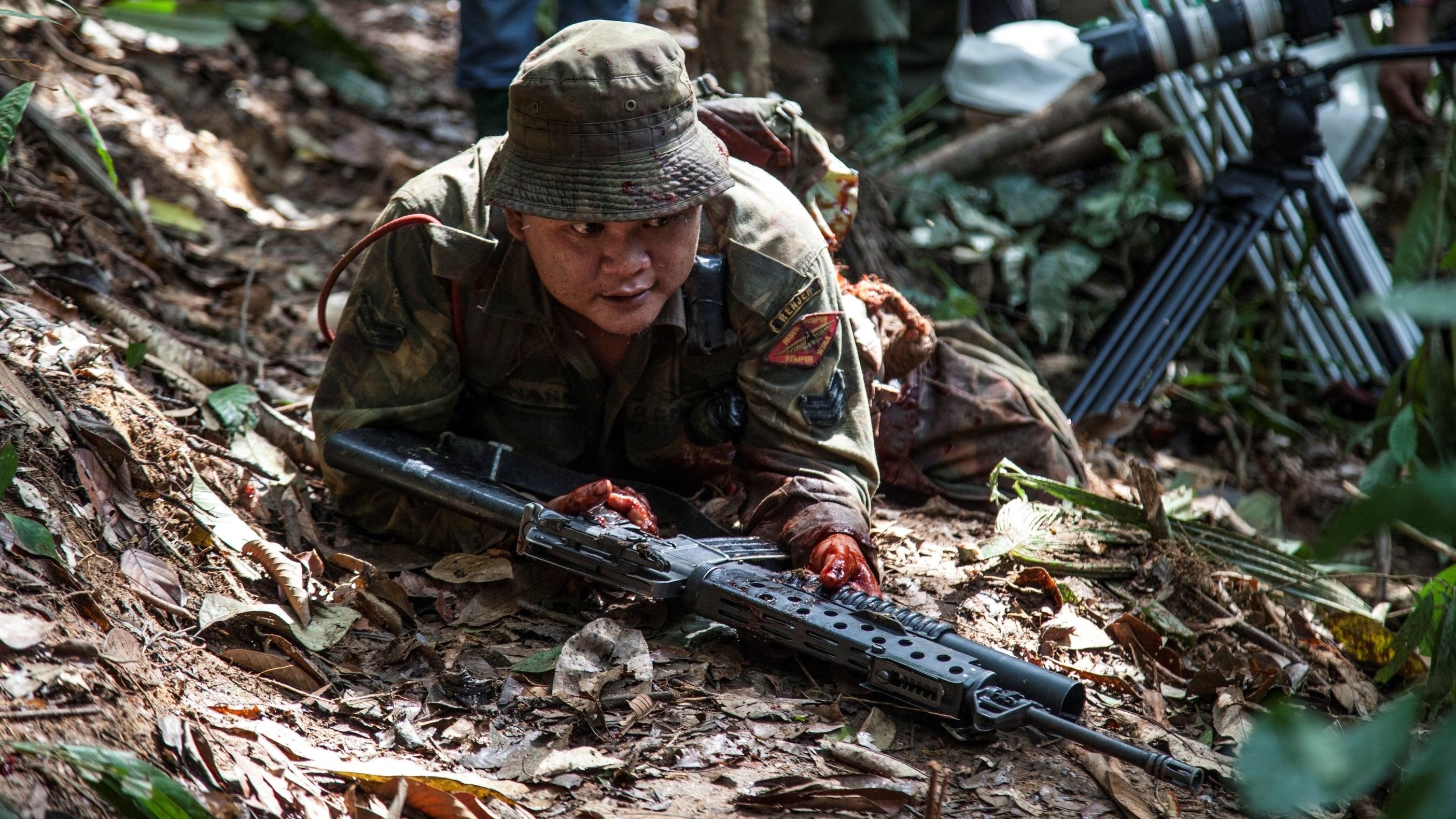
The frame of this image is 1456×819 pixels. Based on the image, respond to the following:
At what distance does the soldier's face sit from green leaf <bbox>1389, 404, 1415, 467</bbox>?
95.6 inches

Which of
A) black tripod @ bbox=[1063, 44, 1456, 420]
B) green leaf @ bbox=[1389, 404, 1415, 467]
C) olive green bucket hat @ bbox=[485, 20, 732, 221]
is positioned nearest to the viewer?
olive green bucket hat @ bbox=[485, 20, 732, 221]

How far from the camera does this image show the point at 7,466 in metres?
2.21

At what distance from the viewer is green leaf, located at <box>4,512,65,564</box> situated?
2229 mm

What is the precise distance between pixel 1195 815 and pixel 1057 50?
4.80 metres

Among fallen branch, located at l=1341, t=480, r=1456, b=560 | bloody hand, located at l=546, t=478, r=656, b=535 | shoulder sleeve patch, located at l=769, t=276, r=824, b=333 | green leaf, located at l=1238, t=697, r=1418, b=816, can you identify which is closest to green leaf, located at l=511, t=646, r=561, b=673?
bloody hand, located at l=546, t=478, r=656, b=535

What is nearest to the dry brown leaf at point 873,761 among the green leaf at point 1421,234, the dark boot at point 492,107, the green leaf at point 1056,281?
the green leaf at point 1421,234

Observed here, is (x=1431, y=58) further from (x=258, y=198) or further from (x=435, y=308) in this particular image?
(x=258, y=198)

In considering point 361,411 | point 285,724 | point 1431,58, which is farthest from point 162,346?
point 1431,58

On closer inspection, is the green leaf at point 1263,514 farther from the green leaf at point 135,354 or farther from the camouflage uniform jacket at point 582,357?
the green leaf at point 135,354

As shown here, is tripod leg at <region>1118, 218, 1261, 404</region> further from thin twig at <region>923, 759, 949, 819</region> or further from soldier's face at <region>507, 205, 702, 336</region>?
thin twig at <region>923, 759, 949, 819</region>

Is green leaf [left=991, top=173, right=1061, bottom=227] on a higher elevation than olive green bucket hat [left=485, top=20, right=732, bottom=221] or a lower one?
lower

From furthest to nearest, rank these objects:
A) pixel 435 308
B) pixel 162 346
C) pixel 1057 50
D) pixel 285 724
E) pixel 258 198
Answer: pixel 1057 50 < pixel 258 198 < pixel 162 346 < pixel 435 308 < pixel 285 724

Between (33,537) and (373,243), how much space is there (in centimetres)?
108

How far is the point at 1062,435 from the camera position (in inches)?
149
